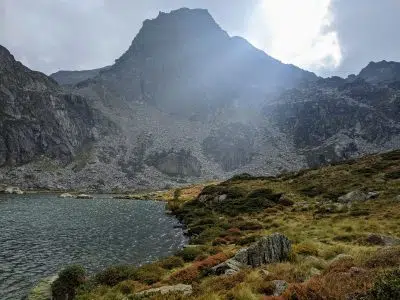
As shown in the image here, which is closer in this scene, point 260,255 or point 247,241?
point 260,255

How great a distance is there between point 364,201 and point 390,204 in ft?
21.3

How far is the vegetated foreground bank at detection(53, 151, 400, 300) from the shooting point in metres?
16.6

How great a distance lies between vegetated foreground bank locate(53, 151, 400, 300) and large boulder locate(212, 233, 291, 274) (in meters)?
0.07

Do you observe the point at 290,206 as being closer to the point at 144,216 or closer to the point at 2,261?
the point at 144,216

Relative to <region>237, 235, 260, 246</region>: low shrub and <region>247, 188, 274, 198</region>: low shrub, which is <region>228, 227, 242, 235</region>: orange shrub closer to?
<region>237, 235, 260, 246</region>: low shrub

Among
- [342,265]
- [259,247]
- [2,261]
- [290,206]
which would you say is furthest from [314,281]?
[290,206]

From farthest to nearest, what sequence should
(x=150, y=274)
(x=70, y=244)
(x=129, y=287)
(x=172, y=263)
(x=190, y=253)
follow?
1. (x=70, y=244)
2. (x=190, y=253)
3. (x=172, y=263)
4. (x=150, y=274)
5. (x=129, y=287)

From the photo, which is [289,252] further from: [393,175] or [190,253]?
[393,175]

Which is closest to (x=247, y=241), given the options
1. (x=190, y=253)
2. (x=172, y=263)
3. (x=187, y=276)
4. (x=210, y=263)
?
(x=190, y=253)

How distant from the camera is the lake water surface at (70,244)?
3340cm

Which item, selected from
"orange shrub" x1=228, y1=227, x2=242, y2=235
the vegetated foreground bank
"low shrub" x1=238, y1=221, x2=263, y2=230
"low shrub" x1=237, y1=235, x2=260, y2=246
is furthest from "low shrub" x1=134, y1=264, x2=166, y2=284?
"low shrub" x1=238, y1=221, x2=263, y2=230

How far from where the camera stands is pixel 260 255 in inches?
976

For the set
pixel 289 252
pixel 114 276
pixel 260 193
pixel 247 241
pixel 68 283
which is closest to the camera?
pixel 289 252

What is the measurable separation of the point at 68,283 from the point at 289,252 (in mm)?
15460
